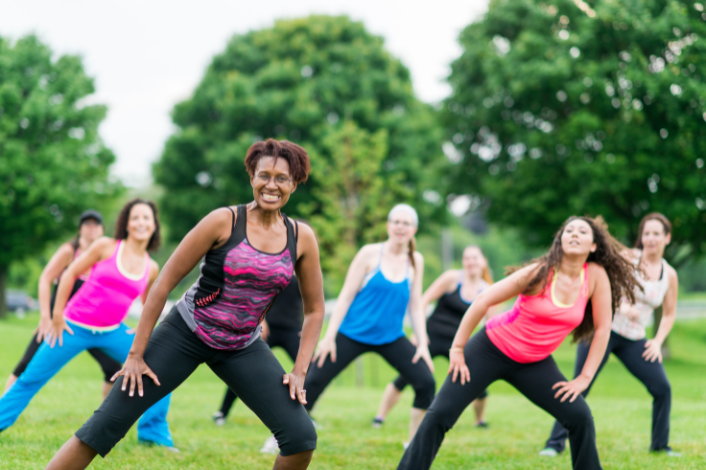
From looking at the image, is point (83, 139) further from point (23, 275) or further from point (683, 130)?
point (23, 275)

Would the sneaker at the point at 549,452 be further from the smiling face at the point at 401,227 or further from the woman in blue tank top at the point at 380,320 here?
the smiling face at the point at 401,227

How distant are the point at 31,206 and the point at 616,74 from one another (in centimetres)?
2279

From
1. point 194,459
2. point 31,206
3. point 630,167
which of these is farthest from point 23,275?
point 194,459

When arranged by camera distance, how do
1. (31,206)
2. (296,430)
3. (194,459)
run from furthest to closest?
(31,206)
(194,459)
(296,430)

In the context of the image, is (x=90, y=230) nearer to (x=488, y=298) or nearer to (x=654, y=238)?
(x=488, y=298)

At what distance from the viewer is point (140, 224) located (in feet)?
20.3

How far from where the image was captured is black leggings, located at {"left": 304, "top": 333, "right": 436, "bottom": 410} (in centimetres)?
630

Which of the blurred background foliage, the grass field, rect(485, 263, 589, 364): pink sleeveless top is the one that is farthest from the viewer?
the blurred background foliage

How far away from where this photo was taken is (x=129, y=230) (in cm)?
625

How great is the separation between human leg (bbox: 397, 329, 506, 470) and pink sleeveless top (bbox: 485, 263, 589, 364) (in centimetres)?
11

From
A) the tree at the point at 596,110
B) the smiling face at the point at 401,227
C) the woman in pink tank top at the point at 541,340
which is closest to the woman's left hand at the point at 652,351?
the woman in pink tank top at the point at 541,340

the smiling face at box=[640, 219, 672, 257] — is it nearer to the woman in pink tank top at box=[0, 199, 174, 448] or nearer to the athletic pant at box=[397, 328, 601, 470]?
the athletic pant at box=[397, 328, 601, 470]

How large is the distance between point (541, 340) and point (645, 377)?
2199mm

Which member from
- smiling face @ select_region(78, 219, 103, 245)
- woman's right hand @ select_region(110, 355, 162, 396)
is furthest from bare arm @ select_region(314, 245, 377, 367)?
smiling face @ select_region(78, 219, 103, 245)
